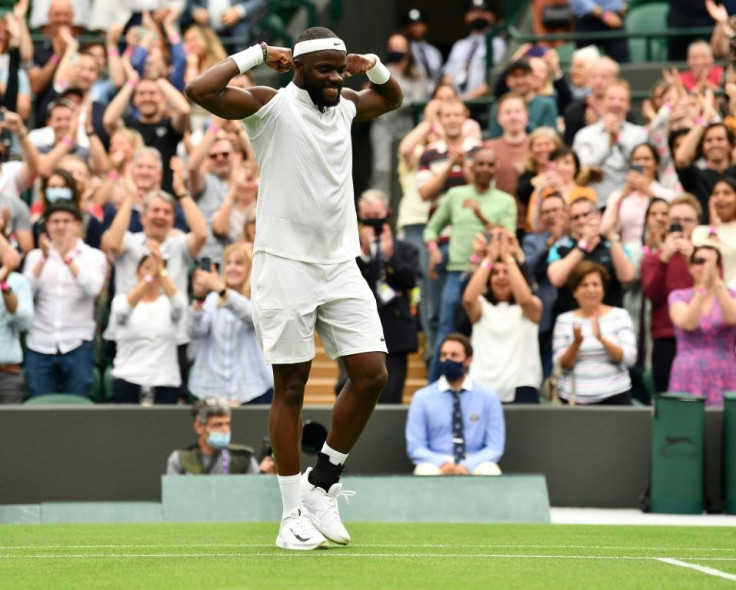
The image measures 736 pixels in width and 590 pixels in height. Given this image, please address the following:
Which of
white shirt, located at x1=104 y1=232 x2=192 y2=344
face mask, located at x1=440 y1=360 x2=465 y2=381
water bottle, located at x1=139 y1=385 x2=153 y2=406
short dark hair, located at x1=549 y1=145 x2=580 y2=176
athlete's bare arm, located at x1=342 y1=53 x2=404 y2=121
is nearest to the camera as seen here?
athlete's bare arm, located at x1=342 y1=53 x2=404 y2=121

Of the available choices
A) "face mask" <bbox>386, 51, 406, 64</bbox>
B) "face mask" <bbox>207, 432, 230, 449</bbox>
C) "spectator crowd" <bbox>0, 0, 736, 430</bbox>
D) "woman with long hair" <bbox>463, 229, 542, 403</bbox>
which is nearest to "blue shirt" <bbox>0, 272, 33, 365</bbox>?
"spectator crowd" <bbox>0, 0, 736, 430</bbox>

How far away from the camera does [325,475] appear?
26.5ft

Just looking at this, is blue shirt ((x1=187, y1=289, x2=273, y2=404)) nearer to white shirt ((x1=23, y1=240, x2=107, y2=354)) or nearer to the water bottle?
the water bottle

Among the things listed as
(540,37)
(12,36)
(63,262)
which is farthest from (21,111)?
(540,37)

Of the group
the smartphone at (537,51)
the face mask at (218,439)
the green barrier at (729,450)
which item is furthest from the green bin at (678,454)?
Answer: the smartphone at (537,51)

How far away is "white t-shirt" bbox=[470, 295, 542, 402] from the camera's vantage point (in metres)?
13.0

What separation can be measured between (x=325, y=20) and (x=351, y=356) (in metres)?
13.5

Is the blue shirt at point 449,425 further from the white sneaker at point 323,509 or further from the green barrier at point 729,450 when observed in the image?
the white sneaker at point 323,509

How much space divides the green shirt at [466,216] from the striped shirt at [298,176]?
19.7 ft

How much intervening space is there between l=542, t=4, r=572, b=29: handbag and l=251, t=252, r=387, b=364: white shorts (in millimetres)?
11421

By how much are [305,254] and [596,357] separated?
5.39 meters

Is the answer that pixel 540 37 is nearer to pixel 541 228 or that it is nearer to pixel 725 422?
pixel 541 228

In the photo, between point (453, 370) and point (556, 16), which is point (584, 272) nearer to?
point (453, 370)

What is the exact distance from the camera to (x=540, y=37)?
693 inches
